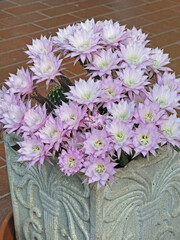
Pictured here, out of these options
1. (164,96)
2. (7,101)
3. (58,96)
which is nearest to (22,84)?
(7,101)

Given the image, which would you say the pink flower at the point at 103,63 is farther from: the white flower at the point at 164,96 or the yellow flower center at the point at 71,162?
the yellow flower center at the point at 71,162

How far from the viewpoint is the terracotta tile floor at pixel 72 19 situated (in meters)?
3.55

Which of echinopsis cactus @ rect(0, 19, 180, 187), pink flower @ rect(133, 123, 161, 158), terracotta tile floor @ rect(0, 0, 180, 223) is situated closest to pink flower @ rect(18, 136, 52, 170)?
echinopsis cactus @ rect(0, 19, 180, 187)

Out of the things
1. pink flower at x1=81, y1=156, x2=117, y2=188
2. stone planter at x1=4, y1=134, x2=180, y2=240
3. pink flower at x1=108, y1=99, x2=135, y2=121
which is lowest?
stone planter at x1=4, y1=134, x2=180, y2=240

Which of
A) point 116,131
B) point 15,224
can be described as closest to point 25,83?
point 116,131

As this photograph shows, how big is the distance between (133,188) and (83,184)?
15 cm

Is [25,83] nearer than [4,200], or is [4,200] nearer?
[25,83]

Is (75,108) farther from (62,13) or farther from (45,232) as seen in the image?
(62,13)

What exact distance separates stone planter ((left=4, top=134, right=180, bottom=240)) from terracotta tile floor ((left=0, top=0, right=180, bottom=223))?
5.66 ft

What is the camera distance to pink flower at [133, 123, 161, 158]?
1.22m

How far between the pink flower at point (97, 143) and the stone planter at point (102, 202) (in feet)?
0.36

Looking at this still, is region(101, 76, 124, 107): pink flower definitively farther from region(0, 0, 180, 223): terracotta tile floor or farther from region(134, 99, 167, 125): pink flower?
region(0, 0, 180, 223): terracotta tile floor

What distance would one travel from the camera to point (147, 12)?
440cm

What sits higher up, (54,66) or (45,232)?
(54,66)
